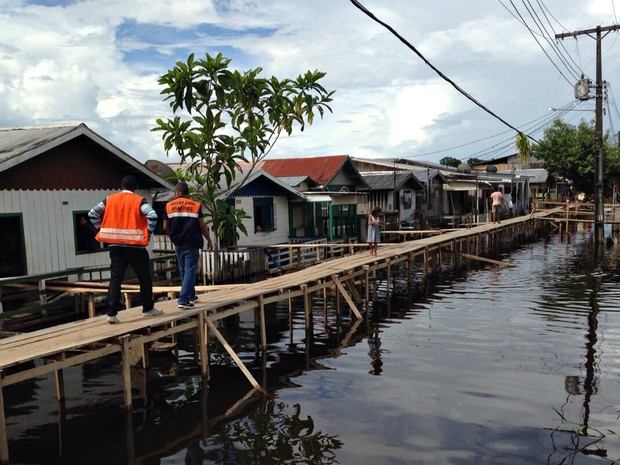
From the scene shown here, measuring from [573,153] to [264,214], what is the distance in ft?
124

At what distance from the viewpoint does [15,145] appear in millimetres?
13062

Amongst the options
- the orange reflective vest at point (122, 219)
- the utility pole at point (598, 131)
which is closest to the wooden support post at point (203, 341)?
the orange reflective vest at point (122, 219)

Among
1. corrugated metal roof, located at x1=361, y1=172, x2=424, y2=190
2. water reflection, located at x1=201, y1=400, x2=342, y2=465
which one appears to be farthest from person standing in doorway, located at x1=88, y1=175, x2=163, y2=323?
corrugated metal roof, located at x1=361, y1=172, x2=424, y2=190

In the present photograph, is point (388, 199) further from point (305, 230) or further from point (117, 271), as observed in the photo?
point (117, 271)

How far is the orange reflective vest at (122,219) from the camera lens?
7883 millimetres

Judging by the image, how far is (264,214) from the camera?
23953 millimetres

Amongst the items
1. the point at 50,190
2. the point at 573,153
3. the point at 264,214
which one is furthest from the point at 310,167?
the point at 573,153

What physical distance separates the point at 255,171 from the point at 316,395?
14.0 m

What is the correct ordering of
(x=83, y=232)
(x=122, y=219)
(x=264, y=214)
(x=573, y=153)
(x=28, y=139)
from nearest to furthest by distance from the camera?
(x=122, y=219) → (x=28, y=139) → (x=83, y=232) → (x=264, y=214) → (x=573, y=153)

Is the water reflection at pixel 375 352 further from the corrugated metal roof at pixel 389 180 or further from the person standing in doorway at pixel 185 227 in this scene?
the corrugated metal roof at pixel 389 180

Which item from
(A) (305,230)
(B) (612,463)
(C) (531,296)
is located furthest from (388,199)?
(B) (612,463)

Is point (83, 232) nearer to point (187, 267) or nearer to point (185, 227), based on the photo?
point (187, 267)

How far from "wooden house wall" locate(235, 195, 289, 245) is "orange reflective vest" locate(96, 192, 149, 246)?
14.0 m

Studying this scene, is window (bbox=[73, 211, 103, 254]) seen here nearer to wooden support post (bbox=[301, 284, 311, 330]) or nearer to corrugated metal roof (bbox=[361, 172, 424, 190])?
wooden support post (bbox=[301, 284, 311, 330])
